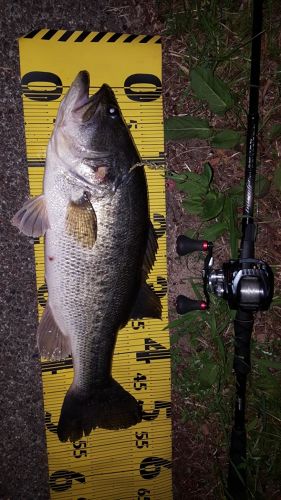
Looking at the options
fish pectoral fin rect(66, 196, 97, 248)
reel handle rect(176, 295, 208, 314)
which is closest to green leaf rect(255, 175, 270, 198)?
reel handle rect(176, 295, 208, 314)

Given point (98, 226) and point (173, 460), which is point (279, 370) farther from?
point (98, 226)

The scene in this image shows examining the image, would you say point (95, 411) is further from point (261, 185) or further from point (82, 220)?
point (261, 185)

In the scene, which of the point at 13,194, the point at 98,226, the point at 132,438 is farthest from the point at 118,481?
the point at 13,194

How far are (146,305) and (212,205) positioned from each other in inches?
28.1

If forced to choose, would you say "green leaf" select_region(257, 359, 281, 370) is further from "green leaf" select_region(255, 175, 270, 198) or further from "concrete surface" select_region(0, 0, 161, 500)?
"concrete surface" select_region(0, 0, 161, 500)

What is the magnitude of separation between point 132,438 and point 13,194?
1714 millimetres

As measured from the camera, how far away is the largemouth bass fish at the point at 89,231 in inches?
67.7

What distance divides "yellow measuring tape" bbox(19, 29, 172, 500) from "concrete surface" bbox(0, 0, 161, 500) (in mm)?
117

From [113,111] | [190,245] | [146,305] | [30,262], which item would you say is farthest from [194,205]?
[30,262]

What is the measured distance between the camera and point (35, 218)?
185 centimetres

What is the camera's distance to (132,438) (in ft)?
8.04

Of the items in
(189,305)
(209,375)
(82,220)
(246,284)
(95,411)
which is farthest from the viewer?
(209,375)

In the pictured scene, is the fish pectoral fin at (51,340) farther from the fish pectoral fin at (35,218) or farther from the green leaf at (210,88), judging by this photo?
the green leaf at (210,88)

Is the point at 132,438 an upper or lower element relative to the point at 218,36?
lower
